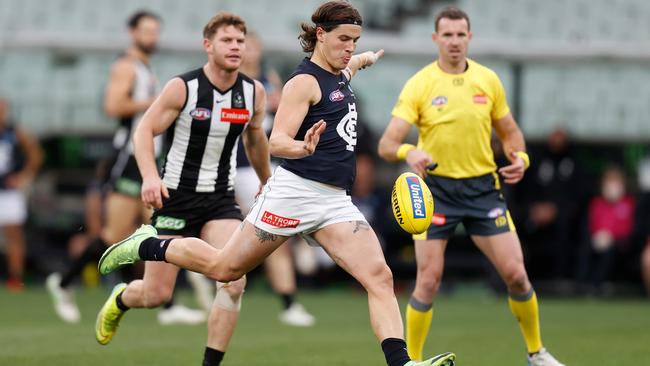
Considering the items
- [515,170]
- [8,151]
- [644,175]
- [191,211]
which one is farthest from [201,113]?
[644,175]

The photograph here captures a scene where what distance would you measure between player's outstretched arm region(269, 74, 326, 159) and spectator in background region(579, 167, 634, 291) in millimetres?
10183

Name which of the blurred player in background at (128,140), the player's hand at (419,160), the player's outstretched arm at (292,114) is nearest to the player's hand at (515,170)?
the player's hand at (419,160)

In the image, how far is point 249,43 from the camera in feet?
40.8

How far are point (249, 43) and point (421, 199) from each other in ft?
18.3

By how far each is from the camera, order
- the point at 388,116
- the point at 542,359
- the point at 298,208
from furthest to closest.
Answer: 1. the point at 388,116
2. the point at 542,359
3. the point at 298,208

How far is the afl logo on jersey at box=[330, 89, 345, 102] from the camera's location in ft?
23.4

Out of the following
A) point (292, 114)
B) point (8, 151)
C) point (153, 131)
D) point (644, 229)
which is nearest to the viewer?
point (292, 114)

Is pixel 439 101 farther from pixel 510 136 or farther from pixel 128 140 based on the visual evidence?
pixel 128 140

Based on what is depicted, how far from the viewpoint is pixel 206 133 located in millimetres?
8492

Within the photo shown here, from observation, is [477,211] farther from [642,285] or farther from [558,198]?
[642,285]

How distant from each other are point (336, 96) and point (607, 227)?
1008cm

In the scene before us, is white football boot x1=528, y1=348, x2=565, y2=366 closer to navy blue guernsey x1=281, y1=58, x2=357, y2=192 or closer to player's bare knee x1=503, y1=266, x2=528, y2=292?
player's bare knee x1=503, y1=266, x2=528, y2=292

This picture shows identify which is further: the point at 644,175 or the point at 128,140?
the point at 644,175

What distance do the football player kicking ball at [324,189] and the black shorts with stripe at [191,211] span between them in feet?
4.17
